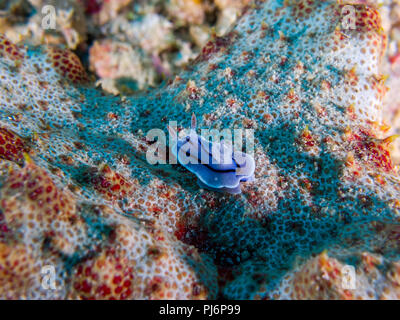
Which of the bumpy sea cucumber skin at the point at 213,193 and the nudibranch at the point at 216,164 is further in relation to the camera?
the nudibranch at the point at 216,164

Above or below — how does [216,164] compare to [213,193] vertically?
above

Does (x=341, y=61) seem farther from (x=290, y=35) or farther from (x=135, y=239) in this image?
(x=135, y=239)

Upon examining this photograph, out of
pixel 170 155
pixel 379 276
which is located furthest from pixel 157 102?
pixel 379 276

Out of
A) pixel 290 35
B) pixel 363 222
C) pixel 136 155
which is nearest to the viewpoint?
pixel 363 222

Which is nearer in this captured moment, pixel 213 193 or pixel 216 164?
pixel 216 164
